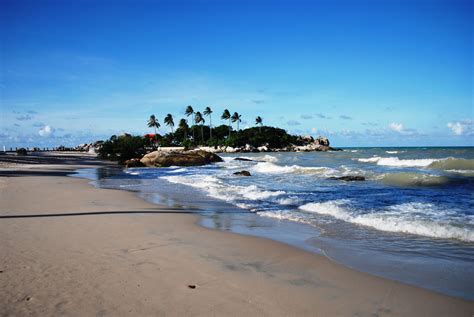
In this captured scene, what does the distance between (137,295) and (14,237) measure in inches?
156

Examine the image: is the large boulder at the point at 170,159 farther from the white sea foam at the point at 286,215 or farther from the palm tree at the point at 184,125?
the palm tree at the point at 184,125

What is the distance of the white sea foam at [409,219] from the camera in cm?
742

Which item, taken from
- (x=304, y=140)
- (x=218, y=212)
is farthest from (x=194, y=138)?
(x=218, y=212)

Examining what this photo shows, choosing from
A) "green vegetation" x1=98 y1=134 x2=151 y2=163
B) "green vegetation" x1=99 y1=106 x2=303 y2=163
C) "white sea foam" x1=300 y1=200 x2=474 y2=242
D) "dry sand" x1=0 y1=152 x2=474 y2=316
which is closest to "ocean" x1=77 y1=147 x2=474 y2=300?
"white sea foam" x1=300 y1=200 x2=474 y2=242

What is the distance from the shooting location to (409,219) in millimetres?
8641

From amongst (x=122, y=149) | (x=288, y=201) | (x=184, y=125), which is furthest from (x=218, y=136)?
(x=288, y=201)

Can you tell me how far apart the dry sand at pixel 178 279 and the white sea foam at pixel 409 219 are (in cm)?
334

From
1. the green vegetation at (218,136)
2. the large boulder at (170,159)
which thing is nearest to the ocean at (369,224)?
the large boulder at (170,159)

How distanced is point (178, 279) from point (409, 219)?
667cm

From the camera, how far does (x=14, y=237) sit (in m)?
6.46

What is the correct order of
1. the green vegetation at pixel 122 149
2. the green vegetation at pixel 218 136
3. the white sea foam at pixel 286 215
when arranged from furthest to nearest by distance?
1. the green vegetation at pixel 218 136
2. the green vegetation at pixel 122 149
3. the white sea foam at pixel 286 215

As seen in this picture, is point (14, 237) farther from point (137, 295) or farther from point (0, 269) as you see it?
point (137, 295)

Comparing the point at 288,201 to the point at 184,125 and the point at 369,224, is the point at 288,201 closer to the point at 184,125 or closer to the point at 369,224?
the point at 369,224

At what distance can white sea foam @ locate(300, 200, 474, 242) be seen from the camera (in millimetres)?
7418
